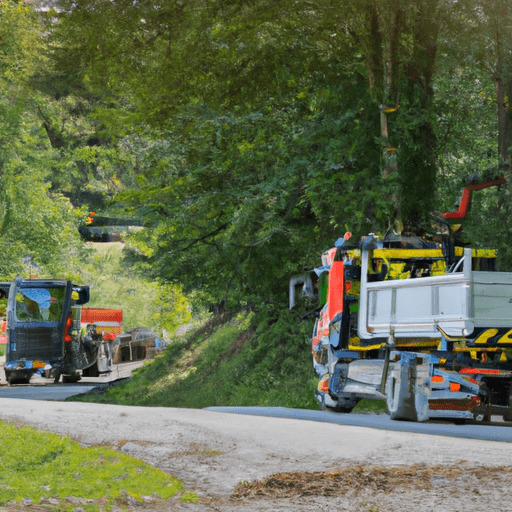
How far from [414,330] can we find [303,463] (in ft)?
15.2

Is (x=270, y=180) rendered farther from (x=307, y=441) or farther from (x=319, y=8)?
(x=307, y=441)

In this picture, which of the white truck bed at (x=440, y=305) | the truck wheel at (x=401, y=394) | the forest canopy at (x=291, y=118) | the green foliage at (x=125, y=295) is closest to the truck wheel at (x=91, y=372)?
the forest canopy at (x=291, y=118)

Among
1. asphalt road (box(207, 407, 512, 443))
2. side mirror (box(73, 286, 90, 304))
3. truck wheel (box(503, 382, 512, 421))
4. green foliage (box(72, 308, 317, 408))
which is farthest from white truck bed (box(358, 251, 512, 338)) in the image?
side mirror (box(73, 286, 90, 304))

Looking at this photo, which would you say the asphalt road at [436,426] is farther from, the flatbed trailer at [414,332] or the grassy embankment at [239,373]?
the grassy embankment at [239,373]

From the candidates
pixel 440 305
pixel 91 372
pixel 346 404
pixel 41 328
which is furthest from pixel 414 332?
pixel 91 372

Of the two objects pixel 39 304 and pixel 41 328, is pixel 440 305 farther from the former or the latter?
pixel 39 304

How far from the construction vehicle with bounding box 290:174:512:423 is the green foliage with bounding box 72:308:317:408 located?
3732mm

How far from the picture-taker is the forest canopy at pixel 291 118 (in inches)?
757

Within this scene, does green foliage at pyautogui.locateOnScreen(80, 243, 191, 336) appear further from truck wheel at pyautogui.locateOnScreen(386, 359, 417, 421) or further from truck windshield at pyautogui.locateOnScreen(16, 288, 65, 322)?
truck wheel at pyautogui.locateOnScreen(386, 359, 417, 421)

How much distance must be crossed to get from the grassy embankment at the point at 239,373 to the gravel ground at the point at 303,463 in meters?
5.38

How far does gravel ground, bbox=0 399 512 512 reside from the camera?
8180mm

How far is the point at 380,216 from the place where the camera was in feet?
61.9

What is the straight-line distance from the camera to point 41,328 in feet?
98.5

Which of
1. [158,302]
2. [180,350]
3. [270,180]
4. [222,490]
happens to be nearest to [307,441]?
[222,490]
